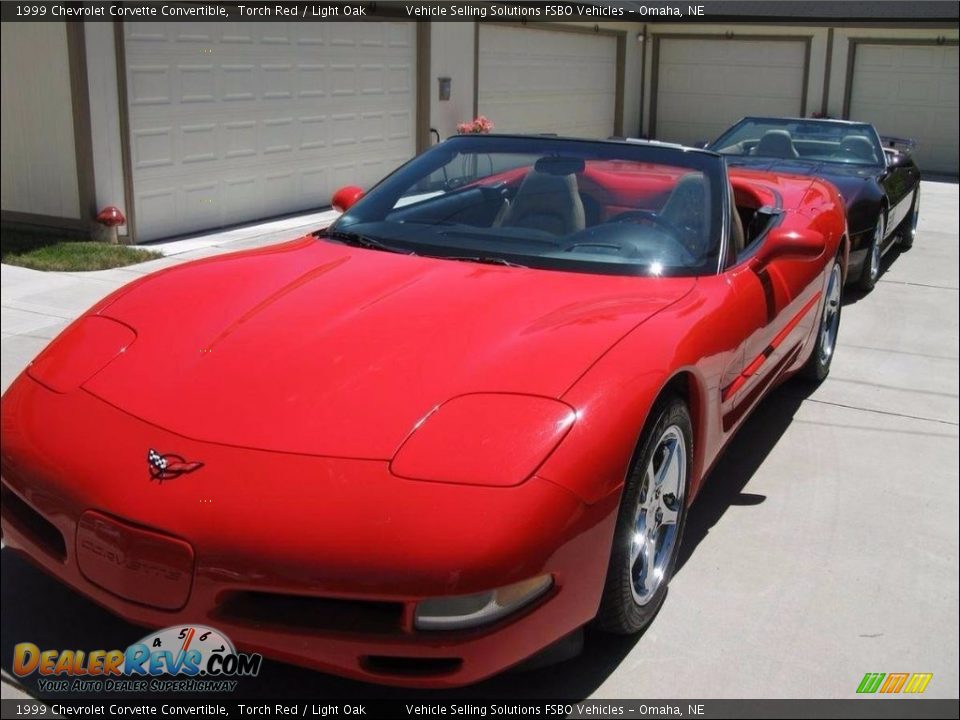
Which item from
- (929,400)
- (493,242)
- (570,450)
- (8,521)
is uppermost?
(493,242)

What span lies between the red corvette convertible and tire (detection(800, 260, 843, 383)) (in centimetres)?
164

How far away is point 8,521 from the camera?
278cm

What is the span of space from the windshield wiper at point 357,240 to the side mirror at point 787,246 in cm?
137

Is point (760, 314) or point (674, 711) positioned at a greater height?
point (760, 314)

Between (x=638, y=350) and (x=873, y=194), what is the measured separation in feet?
18.4

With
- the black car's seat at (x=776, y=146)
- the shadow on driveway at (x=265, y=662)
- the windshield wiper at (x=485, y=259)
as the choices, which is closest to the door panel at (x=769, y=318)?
the windshield wiper at (x=485, y=259)

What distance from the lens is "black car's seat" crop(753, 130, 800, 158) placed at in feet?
29.9

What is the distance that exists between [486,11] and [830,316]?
971 centimetres

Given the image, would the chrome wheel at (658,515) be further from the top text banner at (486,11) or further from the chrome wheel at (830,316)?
the top text banner at (486,11)

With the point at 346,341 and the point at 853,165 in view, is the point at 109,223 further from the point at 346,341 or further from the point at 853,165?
the point at 346,341

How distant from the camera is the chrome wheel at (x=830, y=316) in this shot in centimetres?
551

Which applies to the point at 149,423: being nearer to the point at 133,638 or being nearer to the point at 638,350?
the point at 133,638

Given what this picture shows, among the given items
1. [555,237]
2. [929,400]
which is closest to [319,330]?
[555,237]

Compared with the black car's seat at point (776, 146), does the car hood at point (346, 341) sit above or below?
below
